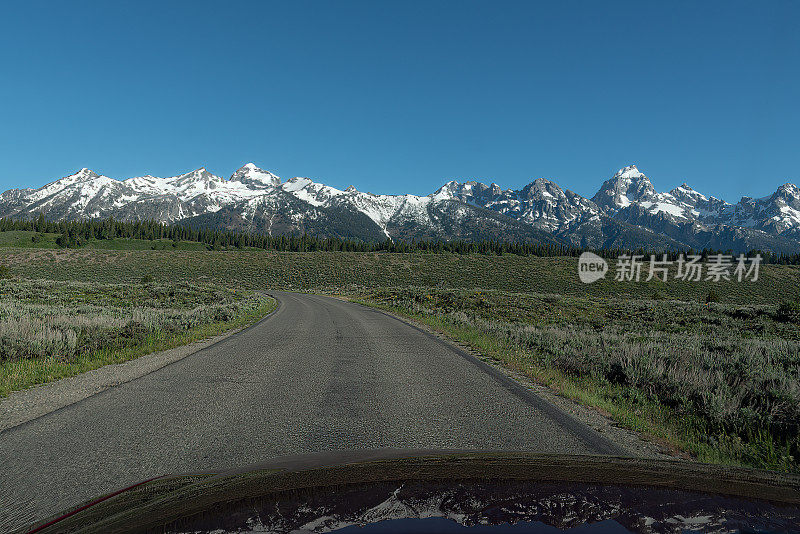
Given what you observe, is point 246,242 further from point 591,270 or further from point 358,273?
point 591,270

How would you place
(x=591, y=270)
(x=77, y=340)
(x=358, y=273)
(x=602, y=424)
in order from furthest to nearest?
(x=591, y=270), (x=358, y=273), (x=77, y=340), (x=602, y=424)

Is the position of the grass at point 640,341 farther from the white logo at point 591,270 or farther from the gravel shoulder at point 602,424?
the white logo at point 591,270

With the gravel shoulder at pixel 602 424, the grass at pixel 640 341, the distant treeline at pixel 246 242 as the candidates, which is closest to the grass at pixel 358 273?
the grass at pixel 640 341

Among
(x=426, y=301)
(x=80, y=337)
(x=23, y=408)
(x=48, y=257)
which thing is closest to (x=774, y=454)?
(x=23, y=408)

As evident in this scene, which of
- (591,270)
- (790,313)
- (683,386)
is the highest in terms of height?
(591,270)

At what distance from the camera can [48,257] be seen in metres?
89.5

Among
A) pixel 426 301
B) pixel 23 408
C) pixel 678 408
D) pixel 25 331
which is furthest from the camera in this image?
pixel 426 301

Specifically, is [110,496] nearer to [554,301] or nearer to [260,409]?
[260,409]

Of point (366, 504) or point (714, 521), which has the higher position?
point (714, 521)

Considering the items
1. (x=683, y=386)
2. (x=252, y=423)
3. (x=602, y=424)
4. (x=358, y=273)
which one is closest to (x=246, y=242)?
(x=358, y=273)

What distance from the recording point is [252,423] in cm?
531

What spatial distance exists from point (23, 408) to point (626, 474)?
7365mm

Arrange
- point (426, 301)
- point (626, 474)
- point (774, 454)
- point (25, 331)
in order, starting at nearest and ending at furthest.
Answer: point (626, 474), point (774, 454), point (25, 331), point (426, 301)

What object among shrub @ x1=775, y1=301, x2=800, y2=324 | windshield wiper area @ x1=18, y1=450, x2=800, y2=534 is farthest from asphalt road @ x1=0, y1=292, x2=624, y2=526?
shrub @ x1=775, y1=301, x2=800, y2=324
